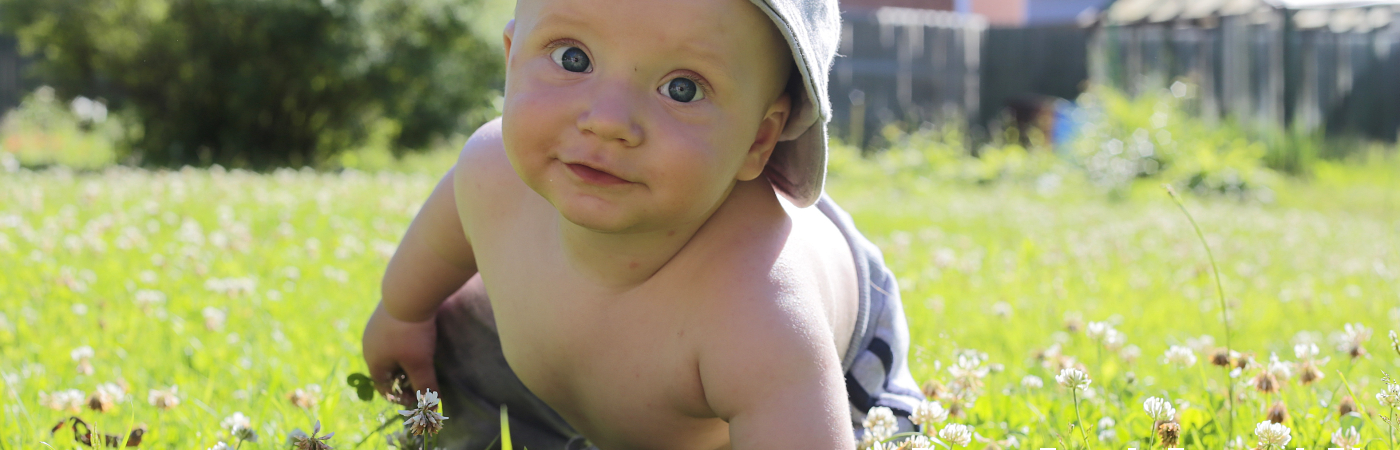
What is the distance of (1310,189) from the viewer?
38.6 feet

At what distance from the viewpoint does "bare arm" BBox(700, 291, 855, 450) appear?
1.55 m

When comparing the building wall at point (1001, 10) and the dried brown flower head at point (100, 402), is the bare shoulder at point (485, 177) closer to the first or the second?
the dried brown flower head at point (100, 402)

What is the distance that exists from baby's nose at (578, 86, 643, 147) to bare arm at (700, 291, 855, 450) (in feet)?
1.12

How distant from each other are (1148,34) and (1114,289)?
1180cm

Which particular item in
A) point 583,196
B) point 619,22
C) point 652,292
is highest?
point 619,22

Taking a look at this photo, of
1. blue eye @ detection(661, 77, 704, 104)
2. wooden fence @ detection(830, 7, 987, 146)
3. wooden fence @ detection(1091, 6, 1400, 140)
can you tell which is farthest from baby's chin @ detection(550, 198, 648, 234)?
wooden fence @ detection(830, 7, 987, 146)

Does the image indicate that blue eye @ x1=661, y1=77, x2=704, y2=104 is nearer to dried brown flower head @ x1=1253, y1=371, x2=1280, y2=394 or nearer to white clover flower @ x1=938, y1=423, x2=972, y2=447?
white clover flower @ x1=938, y1=423, x2=972, y2=447

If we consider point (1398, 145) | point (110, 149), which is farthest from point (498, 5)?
point (1398, 145)

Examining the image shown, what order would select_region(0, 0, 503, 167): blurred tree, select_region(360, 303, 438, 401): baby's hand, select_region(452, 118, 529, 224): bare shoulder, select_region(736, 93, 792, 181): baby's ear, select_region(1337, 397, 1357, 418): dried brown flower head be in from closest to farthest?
1. select_region(736, 93, 792, 181): baby's ear
2. select_region(452, 118, 529, 224): bare shoulder
3. select_region(1337, 397, 1357, 418): dried brown flower head
4. select_region(360, 303, 438, 401): baby's hand
5. select_region(0, 0, 503, 167): blurred tree

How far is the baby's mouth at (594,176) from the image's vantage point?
1.55 metres

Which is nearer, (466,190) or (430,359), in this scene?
(466,190)

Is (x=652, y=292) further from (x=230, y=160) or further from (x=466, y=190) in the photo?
(x=230, y=160)

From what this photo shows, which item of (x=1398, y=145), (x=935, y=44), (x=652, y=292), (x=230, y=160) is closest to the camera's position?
(x=652, y=292)

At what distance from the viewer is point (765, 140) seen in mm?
1743
